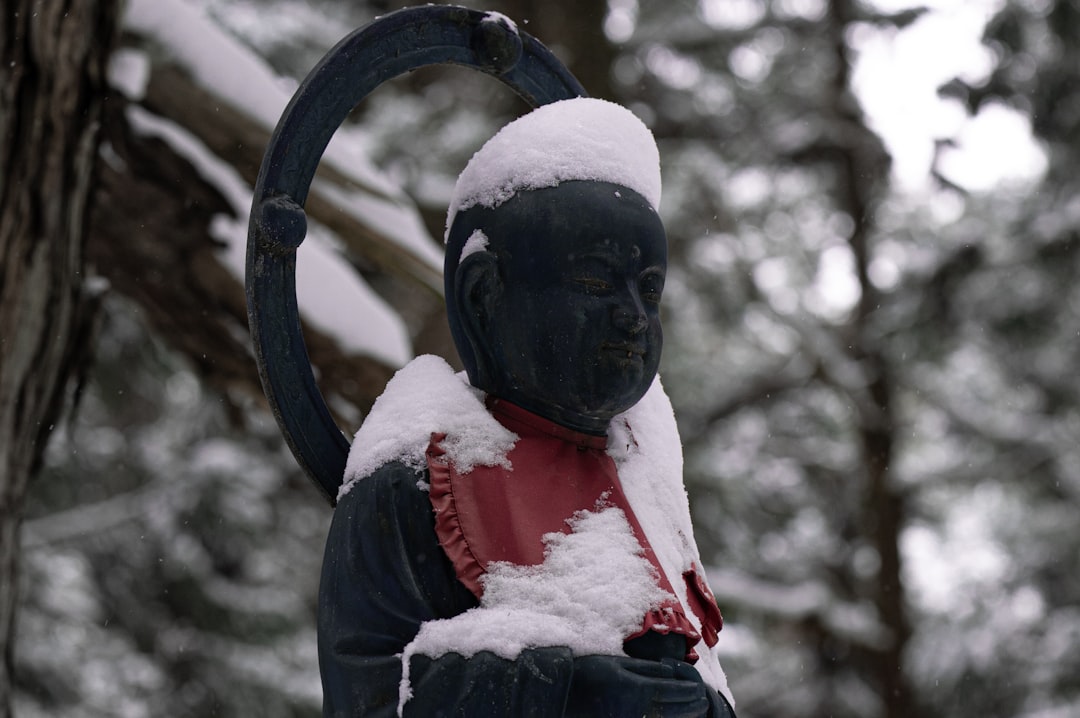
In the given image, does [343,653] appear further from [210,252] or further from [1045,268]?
[1045,268]

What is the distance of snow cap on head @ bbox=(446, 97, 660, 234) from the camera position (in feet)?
5.77

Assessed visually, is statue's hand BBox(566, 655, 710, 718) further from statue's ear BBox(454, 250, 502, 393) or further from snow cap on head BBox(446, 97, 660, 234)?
snow cap on head BBox(446, 97, 660, 234)

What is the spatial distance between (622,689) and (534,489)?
29 centimetres

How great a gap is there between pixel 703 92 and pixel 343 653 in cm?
634

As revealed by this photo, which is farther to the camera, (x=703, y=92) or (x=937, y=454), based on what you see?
(x=937, y=454)

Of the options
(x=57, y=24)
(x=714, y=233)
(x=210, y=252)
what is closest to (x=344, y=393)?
(x=210, y=252)

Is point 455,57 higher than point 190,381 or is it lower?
lower

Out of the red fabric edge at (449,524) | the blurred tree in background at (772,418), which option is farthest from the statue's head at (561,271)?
the blurred tree in background at (772,418)

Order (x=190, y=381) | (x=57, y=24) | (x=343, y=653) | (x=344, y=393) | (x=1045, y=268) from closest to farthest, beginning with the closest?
(x=343, y=653) → (x=57, y=24) → (x=344, y=393) → (x=1045, y=268) → (x=190, y=381)

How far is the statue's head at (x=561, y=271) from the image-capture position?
170cm

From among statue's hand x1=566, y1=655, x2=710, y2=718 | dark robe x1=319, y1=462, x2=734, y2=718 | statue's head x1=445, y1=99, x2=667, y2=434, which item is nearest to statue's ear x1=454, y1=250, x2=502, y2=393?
statue's head x1=445, y1=99, x2=667, y2=434

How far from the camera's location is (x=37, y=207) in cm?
306

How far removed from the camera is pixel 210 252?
11.3 ft

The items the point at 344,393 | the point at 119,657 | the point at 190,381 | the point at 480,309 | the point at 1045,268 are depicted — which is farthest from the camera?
the point at 190,381
